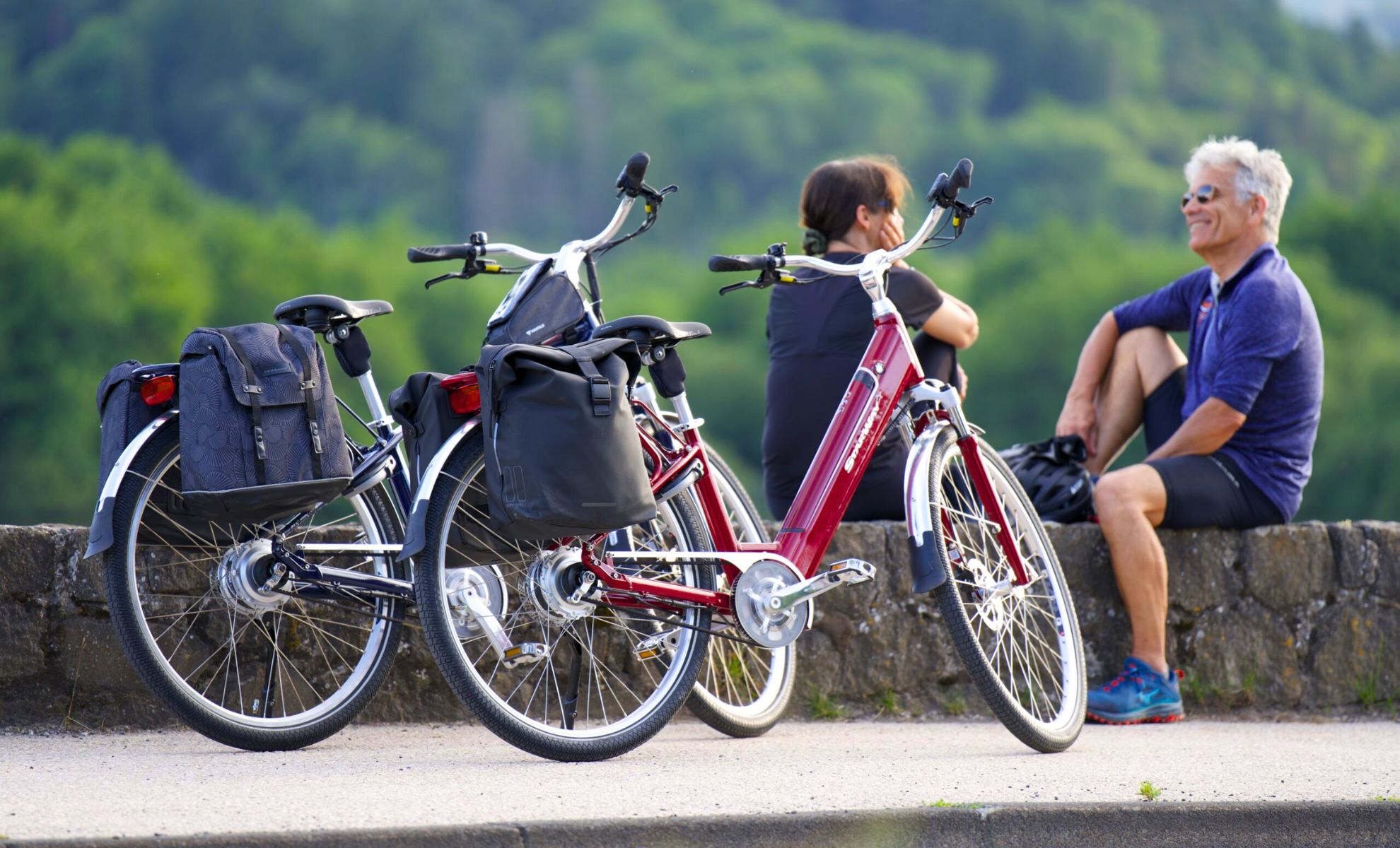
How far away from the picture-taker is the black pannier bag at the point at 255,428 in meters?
3.45

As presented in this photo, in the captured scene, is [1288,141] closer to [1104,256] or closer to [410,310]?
[1104,256]

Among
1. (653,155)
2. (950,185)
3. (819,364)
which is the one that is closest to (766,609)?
(819,364)

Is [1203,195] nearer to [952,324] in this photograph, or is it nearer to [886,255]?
[952,324]

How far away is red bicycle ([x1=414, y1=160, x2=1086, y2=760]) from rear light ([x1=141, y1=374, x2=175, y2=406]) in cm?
61

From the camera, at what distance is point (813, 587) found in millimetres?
3777

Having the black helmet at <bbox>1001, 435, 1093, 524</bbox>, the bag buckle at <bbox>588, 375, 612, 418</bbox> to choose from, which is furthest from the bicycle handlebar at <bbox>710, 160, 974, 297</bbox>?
the black helmet at <bbox>1001, 435, 1093, 524</bbox>

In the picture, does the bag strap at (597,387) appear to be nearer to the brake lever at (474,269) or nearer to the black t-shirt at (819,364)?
the brake lever at (474,269)

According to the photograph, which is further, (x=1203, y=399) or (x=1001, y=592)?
(x=1203, y=399)

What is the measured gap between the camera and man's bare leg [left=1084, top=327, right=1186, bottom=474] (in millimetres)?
5145

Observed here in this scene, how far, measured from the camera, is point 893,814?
303 centimetres

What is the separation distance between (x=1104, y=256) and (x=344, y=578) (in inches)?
2231

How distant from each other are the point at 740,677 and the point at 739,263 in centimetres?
121

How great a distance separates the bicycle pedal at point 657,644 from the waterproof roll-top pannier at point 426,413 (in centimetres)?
62

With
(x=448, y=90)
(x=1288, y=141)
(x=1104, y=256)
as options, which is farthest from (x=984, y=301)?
(x=448, y=90)
